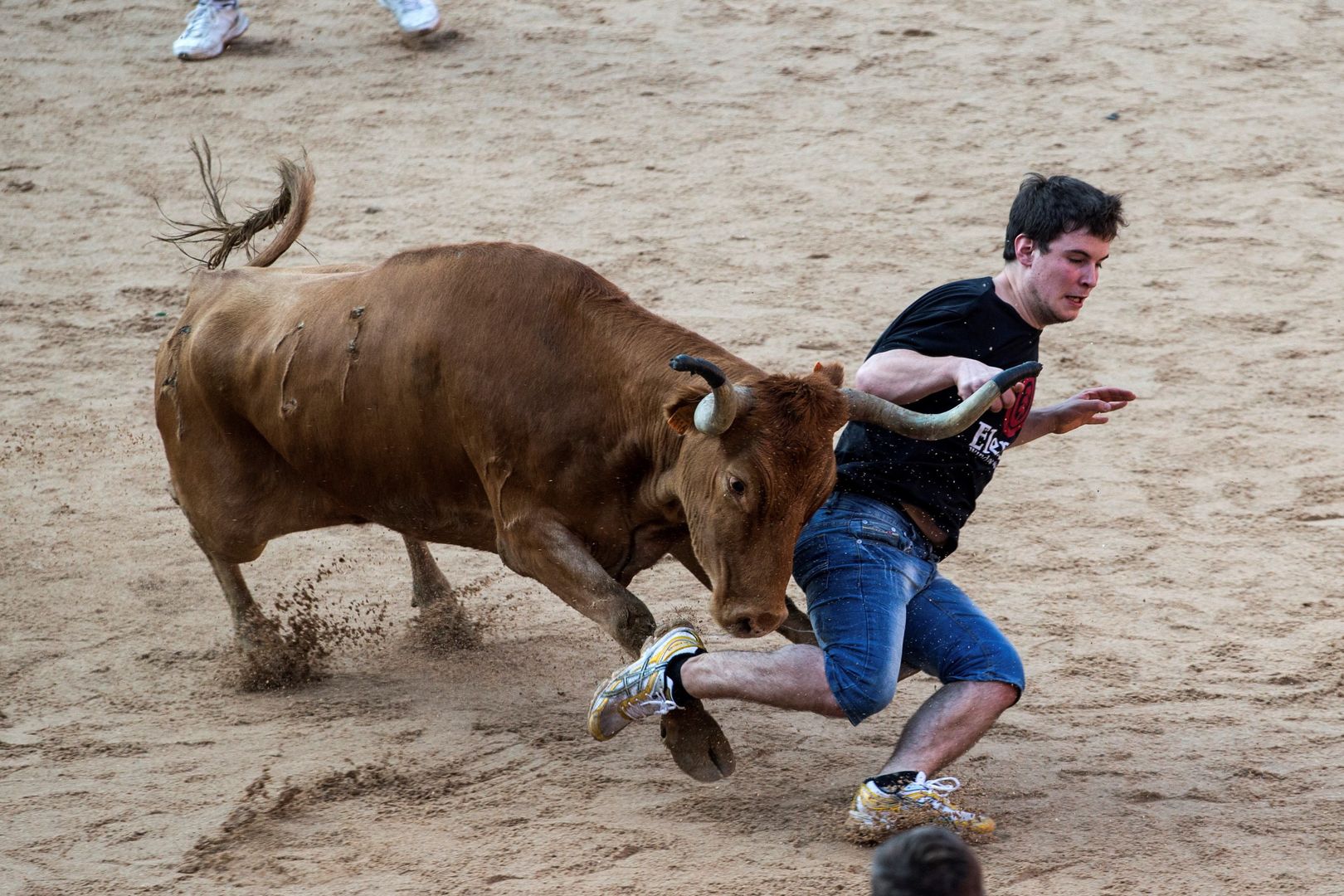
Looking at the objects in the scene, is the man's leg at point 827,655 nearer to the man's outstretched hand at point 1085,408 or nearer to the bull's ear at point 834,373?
the bull's ear at point 834,373

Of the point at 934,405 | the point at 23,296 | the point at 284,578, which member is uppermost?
the point at 934,405

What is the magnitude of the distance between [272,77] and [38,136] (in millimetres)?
1680

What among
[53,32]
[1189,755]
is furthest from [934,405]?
[53,32]

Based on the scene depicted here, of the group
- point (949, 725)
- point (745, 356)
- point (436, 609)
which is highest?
point (949, 725)

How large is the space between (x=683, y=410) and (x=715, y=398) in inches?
9.1

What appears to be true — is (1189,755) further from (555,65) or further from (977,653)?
(555,65)

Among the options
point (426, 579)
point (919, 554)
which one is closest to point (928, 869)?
point (919, 554)

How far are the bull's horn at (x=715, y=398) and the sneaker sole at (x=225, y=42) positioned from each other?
27.6 ft

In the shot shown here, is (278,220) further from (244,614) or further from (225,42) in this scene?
(225,42)

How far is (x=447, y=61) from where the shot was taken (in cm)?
1155

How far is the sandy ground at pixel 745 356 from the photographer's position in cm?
432

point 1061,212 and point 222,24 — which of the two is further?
point 222,24

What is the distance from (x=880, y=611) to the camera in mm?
4102

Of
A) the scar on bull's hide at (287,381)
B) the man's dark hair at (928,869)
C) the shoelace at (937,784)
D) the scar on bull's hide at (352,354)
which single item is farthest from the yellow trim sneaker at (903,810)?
the scar on bull's hide at (287,381)
